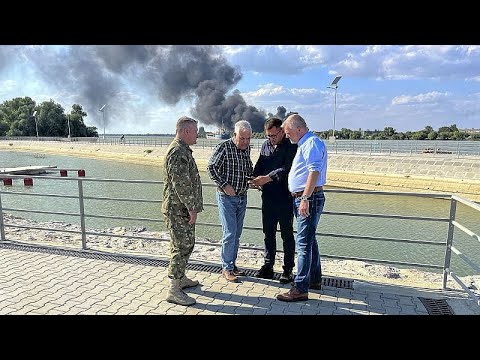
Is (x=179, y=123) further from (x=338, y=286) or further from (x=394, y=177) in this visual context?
(x=394, y=177)

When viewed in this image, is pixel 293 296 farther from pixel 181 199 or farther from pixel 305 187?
pixel 181 199

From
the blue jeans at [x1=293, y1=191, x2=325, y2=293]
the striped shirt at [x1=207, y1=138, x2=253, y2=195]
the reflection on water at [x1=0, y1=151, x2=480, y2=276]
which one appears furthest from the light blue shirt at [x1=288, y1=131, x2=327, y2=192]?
the reflection on water at [x1=0, y1=151, x2=480, y2=276]

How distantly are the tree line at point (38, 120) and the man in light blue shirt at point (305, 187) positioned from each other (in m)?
92.0

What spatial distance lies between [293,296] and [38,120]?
328 feet

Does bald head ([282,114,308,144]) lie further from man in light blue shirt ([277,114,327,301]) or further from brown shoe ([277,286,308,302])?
brown shoe ([277,286,308,302])

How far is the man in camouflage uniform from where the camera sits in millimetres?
3168

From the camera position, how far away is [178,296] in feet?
10.9

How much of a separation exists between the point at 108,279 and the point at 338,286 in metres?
2.61

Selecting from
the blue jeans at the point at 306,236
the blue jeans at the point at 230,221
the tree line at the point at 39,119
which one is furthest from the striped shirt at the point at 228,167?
the tree line at the point at 39,119

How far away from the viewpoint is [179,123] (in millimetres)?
3254

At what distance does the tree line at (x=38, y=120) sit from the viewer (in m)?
85.9

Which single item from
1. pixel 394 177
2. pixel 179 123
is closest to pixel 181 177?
pixel 179 123

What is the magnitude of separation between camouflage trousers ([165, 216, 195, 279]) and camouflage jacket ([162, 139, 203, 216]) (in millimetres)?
85
